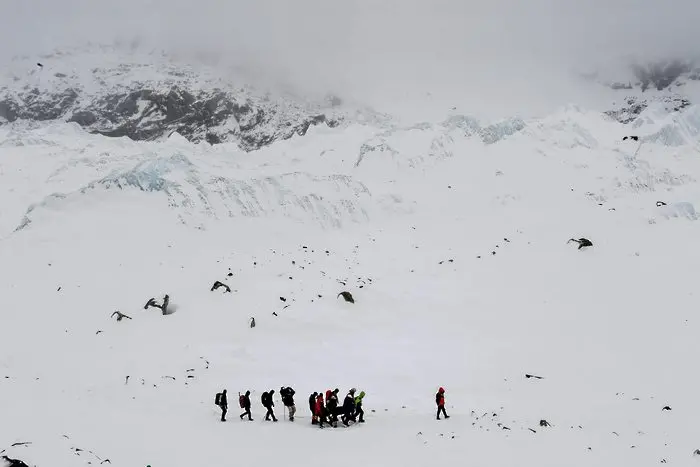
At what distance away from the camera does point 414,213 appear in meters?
57.2

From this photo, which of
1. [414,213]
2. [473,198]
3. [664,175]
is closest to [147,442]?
[414,213]

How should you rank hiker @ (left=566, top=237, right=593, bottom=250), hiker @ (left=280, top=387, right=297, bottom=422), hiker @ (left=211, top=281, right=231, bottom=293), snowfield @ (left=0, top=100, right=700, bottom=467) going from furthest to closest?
hiker @ (left=566, top=237, right=593, bottom=250) → hiker @ (left=211, top=281, right=231, bottom=293) → hiker @ (left=280, top=387, right=297, bottom=422) → snowfield @ (left=0, top=100, right=700, bottom=467)

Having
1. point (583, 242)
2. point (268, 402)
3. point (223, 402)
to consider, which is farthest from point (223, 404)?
point (583, 242)

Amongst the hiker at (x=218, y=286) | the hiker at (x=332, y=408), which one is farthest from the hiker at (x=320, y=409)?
the hiker at (x=218, y=286)

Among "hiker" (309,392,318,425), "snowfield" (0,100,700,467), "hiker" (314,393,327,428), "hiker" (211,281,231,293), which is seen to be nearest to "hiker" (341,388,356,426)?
"snowfield" (0,100,700,467)

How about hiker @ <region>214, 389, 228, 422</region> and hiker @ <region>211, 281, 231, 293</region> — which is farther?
hiker @ <region>211, 281, 231, 293</region>

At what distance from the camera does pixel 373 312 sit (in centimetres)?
3472

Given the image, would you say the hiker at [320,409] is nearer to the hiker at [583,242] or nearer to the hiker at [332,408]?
the hiker at [332,408]

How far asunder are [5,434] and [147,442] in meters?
3.86

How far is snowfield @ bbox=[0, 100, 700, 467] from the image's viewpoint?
59.2ft

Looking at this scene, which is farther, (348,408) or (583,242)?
(583,242)

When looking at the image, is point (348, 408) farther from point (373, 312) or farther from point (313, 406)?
point (373, 312)

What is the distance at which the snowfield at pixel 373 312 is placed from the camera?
710 inches

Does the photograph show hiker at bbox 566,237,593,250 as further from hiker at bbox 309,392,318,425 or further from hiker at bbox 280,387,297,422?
hiker at bbox 280,387,297,422
